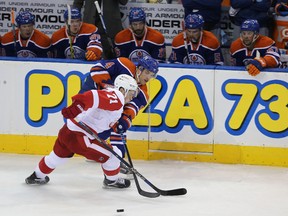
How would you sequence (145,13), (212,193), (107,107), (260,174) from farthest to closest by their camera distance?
(145,13) < (260,174) < (212,193) < (107,107)

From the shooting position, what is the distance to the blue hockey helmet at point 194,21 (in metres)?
7.75

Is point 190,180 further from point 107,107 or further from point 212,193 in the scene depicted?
point 107,107

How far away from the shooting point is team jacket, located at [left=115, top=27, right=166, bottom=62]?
802 centimetres

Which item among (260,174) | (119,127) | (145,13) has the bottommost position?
(260,174)

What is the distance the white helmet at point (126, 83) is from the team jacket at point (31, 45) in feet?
7.04

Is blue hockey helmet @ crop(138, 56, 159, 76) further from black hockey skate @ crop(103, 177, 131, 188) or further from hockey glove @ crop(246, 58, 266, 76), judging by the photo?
hockey glove @ crop(246, 58, 266, 76)

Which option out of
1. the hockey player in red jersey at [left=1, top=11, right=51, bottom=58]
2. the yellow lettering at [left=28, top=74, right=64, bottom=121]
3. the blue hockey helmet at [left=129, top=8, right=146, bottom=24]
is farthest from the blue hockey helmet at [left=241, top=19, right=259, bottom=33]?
the hockey player in red jersey at [left=1, top=11, right=51, bottom=58]

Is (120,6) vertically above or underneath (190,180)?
above

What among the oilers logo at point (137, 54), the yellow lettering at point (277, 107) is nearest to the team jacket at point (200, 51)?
the oilers logo at point (137, 54)

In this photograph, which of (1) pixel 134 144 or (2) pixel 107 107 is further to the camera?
(1) pixel 134 144

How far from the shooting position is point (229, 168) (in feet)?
23.4

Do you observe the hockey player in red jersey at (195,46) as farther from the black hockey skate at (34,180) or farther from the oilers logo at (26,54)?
the black hockey skate at (34,180)

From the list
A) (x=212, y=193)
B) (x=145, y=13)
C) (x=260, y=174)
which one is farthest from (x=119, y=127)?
(x=145, y=13)

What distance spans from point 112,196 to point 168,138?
1167 mm
